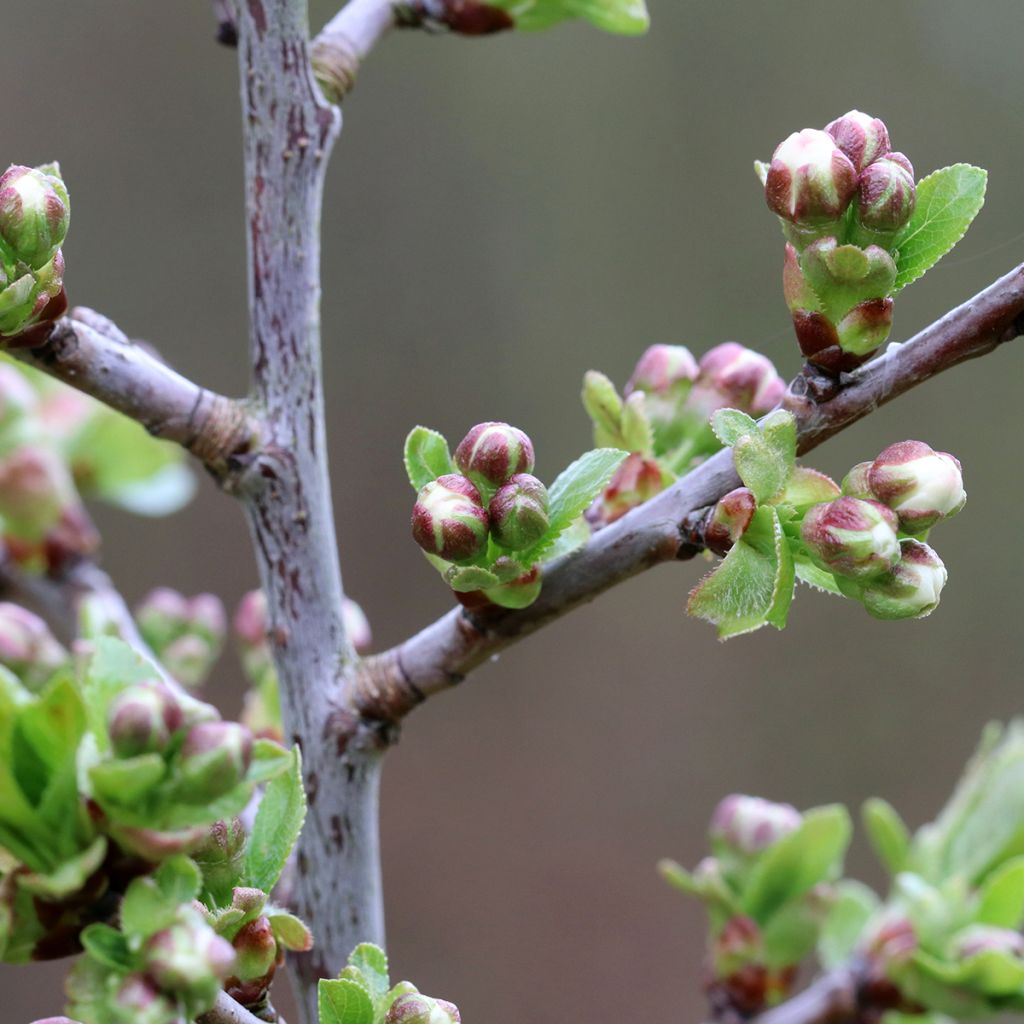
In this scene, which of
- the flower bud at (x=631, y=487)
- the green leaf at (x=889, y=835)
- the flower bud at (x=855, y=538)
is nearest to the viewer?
the flower bud at (x=855, y=538)

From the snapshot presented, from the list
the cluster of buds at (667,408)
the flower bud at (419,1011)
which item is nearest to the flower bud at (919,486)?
the cluster of buds at (667,408)

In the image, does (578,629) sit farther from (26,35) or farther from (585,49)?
(26,35)

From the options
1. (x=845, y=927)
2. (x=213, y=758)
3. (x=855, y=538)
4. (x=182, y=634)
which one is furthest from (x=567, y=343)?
(x=213, y=758)

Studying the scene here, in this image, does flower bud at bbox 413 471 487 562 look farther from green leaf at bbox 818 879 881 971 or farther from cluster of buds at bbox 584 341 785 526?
green leaf at bbox 818 879 881 971

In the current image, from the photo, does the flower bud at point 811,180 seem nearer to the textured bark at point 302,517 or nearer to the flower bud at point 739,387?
the flower bud at point 739,387

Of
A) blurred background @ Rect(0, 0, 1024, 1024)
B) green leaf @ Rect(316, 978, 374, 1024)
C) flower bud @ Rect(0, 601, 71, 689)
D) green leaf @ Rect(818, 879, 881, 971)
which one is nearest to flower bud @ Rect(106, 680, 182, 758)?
green leaf @ Rect(316, 978, 374, 1024)

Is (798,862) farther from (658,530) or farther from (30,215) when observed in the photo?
(30,215)
